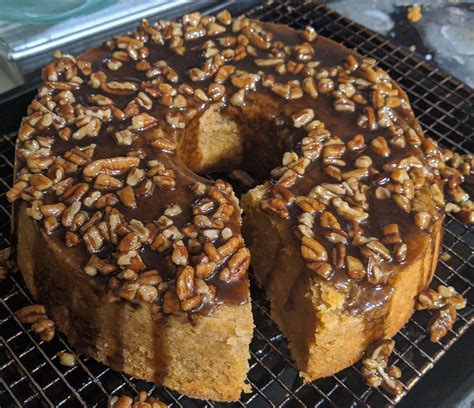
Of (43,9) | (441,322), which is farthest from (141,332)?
(43,9)

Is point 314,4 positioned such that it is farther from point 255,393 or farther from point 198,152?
point 255,393

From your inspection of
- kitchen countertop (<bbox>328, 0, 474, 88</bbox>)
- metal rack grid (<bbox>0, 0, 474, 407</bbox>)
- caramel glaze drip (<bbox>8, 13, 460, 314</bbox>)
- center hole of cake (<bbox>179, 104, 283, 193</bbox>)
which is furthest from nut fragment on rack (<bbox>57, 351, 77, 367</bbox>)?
kitchen countertop (<bbox>328, 0, 474, 88</bbox>)

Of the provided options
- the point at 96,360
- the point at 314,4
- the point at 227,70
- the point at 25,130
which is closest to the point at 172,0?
the point at 314,4

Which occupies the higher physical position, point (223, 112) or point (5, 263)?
point (223, 112)

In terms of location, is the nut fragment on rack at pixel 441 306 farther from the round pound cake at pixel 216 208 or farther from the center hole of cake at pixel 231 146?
the center hole of cake at pixel 231 146

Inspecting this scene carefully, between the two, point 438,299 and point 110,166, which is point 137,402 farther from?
point 438,299

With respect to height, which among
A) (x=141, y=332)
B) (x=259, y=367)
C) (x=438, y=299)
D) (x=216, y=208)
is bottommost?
(x=259, y=367)

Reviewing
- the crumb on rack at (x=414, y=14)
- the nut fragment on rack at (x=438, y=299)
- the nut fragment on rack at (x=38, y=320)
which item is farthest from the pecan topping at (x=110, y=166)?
the crumb on rack at (x=414, y=14)
